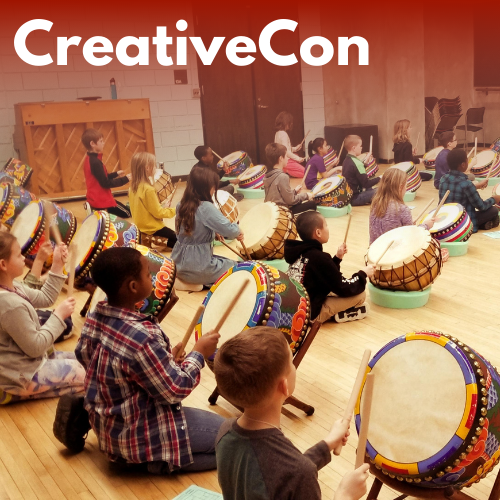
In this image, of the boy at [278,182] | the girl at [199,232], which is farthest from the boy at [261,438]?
the boy at [278,182]

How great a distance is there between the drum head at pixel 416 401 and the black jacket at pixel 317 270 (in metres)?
1.44

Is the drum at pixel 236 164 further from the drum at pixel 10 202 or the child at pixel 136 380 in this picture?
the child at pixel 136 380

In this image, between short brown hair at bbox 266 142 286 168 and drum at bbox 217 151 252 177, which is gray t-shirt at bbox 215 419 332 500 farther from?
drum at bbox 217 151 252 177

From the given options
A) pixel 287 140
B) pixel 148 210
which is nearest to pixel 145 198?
pixel 148 210

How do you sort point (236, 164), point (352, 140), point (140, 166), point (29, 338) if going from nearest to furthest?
point (29, 338) < point (140, 166) < point (352, 140) < point (236, 164)

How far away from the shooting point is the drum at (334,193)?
6492mm

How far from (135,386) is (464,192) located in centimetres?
394

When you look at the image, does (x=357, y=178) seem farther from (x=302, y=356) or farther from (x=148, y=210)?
(x=302, y=356)

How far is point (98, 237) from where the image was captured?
3760 millimetres

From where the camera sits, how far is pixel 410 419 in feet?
6.13

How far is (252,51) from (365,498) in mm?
A: 8458

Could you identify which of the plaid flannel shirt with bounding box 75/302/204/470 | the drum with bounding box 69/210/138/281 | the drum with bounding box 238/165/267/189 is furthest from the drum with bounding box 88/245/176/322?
the drum with bounding box 238/165/267/189

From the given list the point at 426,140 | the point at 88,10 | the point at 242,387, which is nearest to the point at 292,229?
the point at 242,387

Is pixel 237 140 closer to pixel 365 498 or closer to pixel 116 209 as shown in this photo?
pixel 116 209
